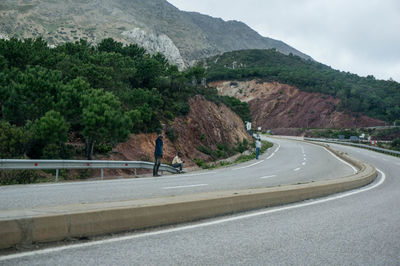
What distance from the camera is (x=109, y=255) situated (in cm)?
430

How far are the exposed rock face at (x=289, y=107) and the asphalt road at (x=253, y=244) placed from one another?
8866cm

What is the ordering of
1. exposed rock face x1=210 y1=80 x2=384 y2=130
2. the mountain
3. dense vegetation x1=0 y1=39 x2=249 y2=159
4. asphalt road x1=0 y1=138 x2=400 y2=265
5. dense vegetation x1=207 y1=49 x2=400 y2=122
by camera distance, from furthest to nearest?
the mountain → dense vegetation x1=207 y1=49 x2=400 y2=122 → exposed rock face x1=210 y1=80 x2=384 y2=130 → dense vegetation x1=0 y1=39 x2=249 y2=159 → asphalt road x1=0 y1=138 x2=400 y2=265

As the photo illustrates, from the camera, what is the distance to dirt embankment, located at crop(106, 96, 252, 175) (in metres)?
26.3

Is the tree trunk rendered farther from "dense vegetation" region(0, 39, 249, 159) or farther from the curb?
the curb

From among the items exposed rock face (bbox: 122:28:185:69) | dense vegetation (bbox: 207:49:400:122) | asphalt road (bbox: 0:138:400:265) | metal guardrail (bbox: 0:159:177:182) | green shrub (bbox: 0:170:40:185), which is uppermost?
exposed rock face (bbox: 122:28:185:69)

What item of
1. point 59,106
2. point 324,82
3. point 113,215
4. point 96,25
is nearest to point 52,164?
point 59,106

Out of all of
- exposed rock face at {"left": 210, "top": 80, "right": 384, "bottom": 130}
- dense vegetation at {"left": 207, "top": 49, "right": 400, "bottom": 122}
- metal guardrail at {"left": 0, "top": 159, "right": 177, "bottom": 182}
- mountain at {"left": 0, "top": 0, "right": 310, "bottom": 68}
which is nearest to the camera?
metal guardrail at {"left": 0, "top": 159, "right": 177, "bottom": 182}

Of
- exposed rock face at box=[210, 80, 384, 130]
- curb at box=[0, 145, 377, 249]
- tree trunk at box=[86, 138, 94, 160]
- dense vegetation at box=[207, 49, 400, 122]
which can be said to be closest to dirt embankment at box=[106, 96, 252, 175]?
tree trunk at box=[86, 138, 94, 160]

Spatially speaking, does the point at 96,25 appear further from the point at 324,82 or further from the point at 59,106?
the point at 59,106

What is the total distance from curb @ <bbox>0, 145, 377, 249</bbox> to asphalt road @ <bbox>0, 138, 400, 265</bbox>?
23cm

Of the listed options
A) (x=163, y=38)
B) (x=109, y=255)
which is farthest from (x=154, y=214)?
(x=163, y=38)

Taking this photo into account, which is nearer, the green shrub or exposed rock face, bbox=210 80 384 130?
the green shrub

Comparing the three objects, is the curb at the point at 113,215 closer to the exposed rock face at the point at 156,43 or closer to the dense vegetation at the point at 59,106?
the dense vegetation at the point at 59,106

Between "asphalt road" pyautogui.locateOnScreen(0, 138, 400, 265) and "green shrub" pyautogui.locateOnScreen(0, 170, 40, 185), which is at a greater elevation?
"asphalt road" pyautogui.locateOnScreen(0, 138, 400, 265)
